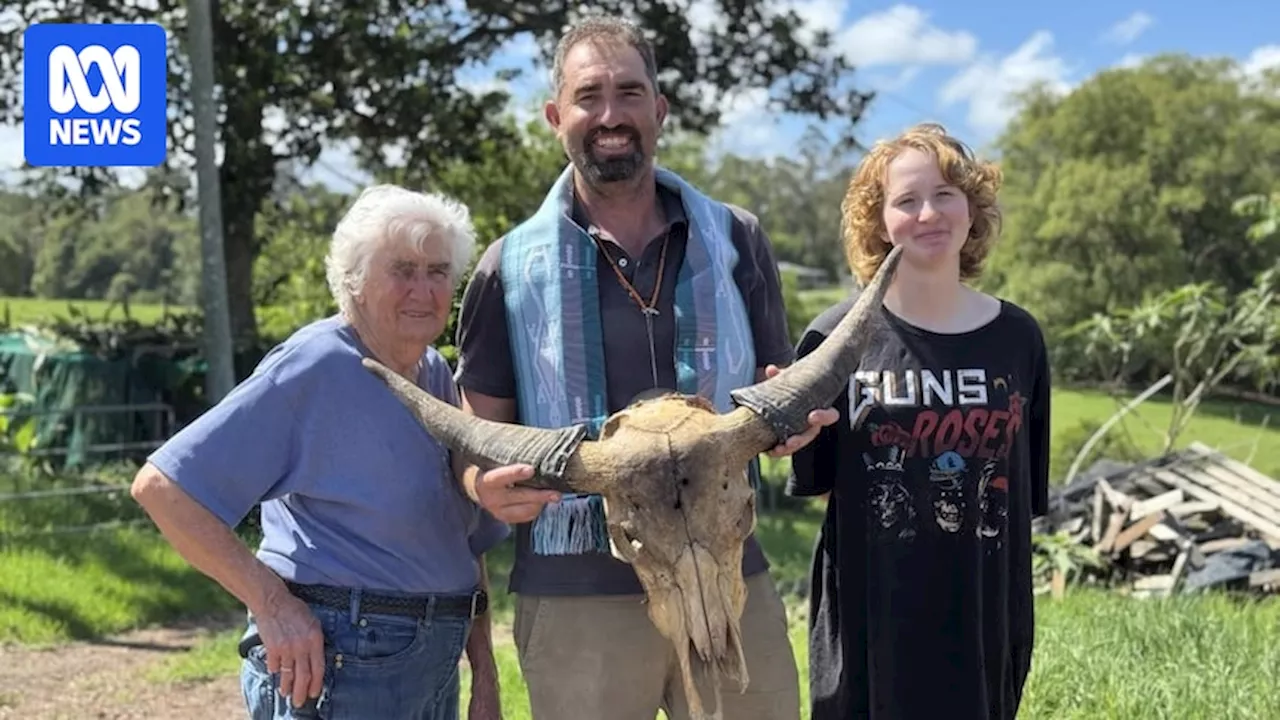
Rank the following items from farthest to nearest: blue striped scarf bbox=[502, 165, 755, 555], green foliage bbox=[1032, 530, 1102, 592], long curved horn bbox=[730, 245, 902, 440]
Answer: green foliage bbox=[1032, 530, 1102, 592], blue striped scarf bbox=[502, 165, 755, 555], long curved horn bbox=[730, 245, 902, 440]

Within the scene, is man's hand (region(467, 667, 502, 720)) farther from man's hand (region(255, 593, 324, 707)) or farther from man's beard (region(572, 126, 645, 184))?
man's beard (region(572, 126, 645, 184))

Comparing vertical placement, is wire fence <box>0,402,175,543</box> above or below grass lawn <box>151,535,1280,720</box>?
above

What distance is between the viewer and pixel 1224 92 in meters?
46.8

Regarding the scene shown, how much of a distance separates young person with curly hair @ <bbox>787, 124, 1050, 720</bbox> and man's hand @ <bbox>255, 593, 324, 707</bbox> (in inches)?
59.5

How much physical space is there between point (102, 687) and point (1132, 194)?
41103mm

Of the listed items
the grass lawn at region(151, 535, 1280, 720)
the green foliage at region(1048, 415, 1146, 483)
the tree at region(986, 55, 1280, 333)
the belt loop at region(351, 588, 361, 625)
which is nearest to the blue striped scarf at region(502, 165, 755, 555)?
the belt loop at region(351, 588, 361, 625)

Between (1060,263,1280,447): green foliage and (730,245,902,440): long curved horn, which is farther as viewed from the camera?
(1060,263,1280,447): green foliage

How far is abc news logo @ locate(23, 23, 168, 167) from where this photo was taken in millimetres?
10172

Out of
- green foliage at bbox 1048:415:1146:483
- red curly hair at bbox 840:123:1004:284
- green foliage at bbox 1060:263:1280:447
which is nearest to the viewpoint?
red curly hair at bbox 840:123:1004:284

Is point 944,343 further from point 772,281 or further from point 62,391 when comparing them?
point 62,391

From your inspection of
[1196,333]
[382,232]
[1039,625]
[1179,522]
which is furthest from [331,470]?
[1196,333]

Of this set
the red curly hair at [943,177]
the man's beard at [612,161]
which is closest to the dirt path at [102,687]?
the man's beard at [612,161]

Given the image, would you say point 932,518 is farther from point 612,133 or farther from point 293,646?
point 293,646

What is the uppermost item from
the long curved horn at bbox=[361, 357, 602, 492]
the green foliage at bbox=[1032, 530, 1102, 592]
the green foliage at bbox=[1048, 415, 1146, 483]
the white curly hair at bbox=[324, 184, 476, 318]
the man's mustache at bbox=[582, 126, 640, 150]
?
the man's mustache at bbox=[582, 126, 640, 150]
